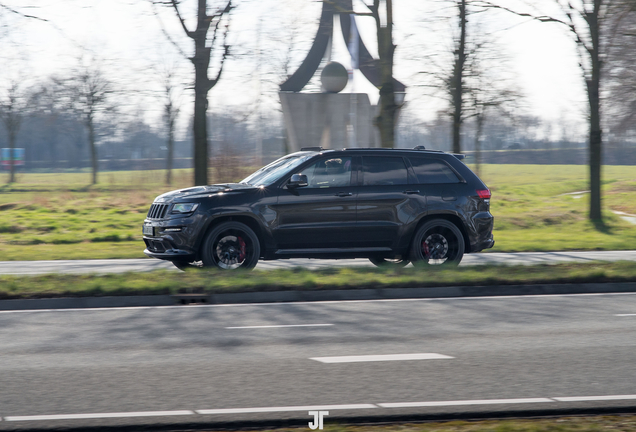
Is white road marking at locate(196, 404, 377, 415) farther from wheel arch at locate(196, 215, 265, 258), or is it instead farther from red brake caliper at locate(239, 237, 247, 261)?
red brake caliper at locate(239, 237, 247, 261)

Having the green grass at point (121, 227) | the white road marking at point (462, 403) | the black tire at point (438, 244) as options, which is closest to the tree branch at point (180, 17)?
the green grass at point (121, 227)

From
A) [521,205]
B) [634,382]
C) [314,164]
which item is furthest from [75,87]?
[634,382]

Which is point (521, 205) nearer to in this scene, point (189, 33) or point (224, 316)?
point (189, 33)

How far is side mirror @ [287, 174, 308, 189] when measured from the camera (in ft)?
36.3

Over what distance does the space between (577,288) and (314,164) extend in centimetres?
426

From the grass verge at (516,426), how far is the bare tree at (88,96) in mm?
34149

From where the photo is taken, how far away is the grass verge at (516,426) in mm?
4258

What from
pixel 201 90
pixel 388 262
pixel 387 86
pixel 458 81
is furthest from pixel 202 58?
pixel 458 81

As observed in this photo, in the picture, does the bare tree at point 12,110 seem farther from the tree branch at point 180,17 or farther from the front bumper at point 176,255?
the front bumper at point 176,255

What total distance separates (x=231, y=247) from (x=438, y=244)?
338cm

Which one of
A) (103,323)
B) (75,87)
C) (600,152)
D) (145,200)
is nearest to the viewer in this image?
(103,323)

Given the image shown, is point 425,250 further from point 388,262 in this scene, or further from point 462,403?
point 462,403

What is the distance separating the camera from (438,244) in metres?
12.0

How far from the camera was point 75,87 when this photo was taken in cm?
3803
